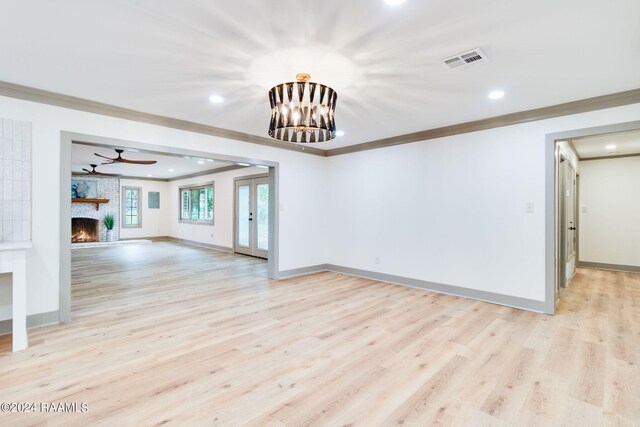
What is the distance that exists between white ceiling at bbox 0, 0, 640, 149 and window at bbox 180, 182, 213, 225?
6.52 m

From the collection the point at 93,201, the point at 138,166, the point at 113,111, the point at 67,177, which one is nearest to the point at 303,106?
the point at 113,111

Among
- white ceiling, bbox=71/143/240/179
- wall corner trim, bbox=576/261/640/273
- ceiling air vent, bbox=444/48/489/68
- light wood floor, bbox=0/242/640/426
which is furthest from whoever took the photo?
→ white ceiling, bbox=71/143/240/179

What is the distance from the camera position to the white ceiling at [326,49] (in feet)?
6.39

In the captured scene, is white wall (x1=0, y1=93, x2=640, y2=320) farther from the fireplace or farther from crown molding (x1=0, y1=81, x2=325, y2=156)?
the fireplace

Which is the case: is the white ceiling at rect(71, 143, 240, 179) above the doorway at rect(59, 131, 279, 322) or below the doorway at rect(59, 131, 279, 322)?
above

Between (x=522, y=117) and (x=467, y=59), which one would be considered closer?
(x=467, y=59)

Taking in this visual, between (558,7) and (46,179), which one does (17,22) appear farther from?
(558,7)

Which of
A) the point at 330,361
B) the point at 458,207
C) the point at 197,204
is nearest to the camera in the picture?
the point at 330,361

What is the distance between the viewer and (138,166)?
9.05 metres

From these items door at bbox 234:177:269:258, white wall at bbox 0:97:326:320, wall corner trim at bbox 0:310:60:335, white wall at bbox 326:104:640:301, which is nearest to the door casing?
door at bbox 234:177:269:258

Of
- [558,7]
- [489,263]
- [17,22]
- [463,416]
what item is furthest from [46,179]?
[489,263]

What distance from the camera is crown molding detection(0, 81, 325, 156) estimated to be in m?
3.15

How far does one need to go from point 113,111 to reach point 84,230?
954cm

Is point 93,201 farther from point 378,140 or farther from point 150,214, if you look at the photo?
point 378,140
